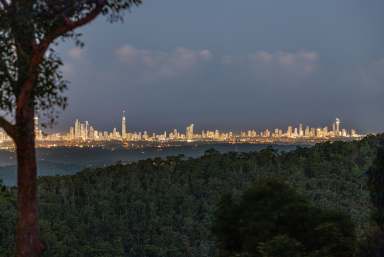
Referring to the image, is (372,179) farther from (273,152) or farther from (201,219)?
(273,152)

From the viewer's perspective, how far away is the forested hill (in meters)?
14.0

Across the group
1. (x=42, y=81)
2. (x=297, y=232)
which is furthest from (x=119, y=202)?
(x=42, y=81)

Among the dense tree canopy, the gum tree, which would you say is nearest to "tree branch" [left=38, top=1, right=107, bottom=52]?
the gum tree

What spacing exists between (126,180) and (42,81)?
15499 millimetres

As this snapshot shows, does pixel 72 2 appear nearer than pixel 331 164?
Yes

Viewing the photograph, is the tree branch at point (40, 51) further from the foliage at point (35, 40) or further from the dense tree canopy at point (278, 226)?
the dense tree canopy at point (278, 226)

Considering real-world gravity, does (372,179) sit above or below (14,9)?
below

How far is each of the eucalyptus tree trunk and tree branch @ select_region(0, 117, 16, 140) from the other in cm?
4

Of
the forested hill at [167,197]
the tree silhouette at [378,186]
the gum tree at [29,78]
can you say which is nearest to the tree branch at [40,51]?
the gum tree at [29,78]

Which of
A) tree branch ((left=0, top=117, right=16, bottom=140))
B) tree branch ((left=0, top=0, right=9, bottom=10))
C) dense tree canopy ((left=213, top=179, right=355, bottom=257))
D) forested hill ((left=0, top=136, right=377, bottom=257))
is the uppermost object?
tree branch ((left=0, top=0, right=9, bottom=10))

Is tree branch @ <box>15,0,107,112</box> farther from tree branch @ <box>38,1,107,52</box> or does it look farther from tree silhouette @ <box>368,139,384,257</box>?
tree silhouette @ <box>368,139,384,257</box>

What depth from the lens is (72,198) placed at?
56.4 feet

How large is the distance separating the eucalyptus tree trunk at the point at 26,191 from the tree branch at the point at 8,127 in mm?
40

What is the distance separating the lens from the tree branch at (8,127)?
4.34 m
